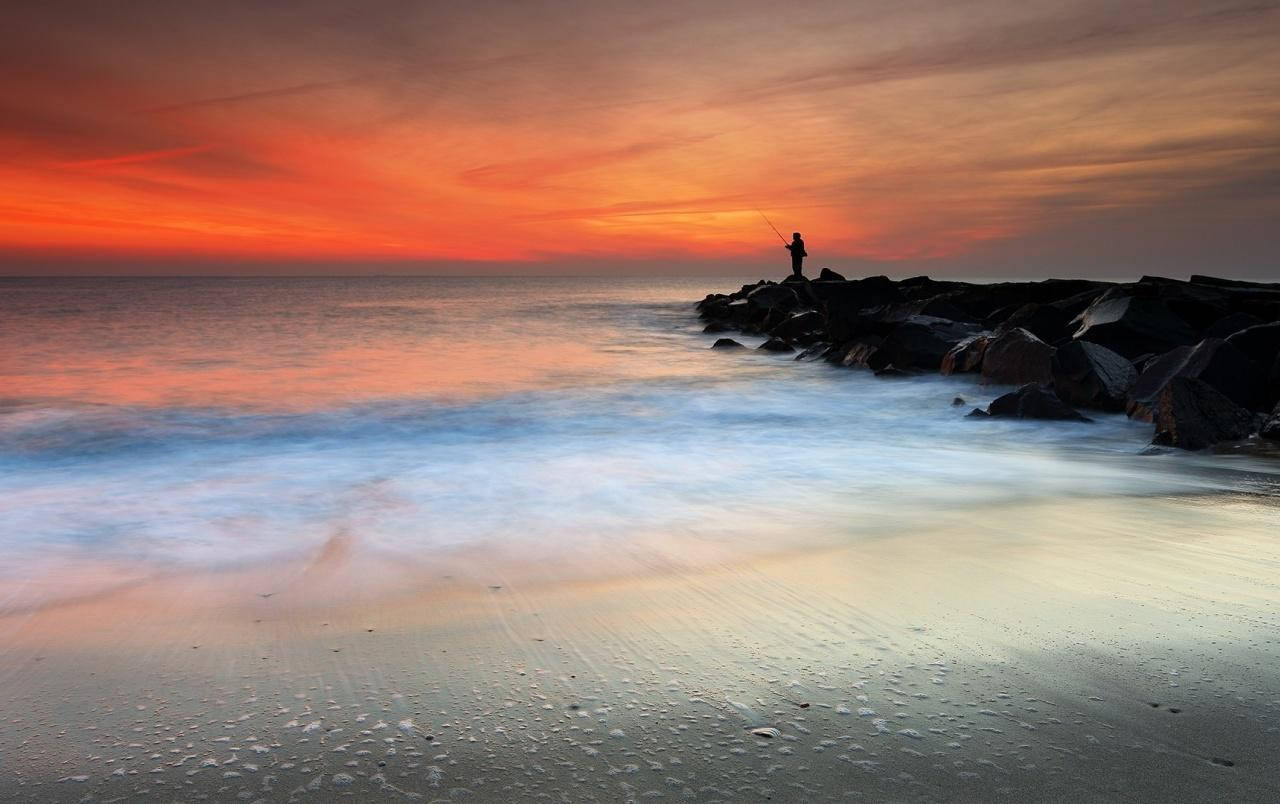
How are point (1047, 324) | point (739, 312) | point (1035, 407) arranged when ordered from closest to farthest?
1. point (1035, 407)
2. point (1047, 324)
3. point (739, 312)

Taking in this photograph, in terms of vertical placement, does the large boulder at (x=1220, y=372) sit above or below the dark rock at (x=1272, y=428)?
above

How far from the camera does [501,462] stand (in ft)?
19.9

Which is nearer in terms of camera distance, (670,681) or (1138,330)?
(670,681)

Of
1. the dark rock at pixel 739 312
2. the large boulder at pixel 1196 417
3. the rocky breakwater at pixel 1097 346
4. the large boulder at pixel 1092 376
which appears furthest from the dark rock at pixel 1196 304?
the dark rock at pixel 739 312

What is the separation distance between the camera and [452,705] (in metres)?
1.99

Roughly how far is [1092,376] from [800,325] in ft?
32.3

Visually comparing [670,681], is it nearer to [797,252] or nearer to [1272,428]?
[1272,428]

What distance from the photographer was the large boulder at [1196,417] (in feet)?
19.2

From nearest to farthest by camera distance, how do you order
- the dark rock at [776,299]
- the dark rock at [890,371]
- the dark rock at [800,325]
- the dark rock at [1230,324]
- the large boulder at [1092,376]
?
the large boulder at [1092,376], the dark rock at [1230,324], the dark rock at [890,371], the dark rock at [800,325], the dark rock at [776,299]

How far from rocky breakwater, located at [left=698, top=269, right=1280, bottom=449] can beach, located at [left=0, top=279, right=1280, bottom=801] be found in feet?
1.58

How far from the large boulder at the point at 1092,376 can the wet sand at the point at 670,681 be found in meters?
4.23

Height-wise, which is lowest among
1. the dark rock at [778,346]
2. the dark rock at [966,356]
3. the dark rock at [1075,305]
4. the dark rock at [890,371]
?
the dark rock at [890,371]

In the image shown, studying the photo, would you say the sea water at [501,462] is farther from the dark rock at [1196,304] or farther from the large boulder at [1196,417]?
the dark rock at [1196,304]

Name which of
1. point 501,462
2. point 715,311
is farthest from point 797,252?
point 501,462
